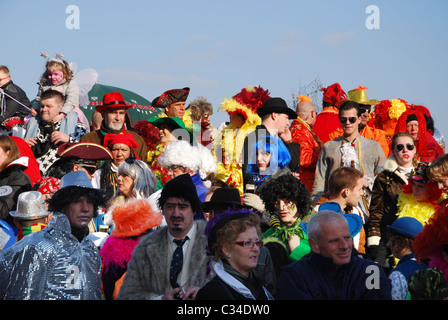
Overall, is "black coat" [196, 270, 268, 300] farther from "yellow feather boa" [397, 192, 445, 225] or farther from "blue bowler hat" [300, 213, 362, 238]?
"yellow feather boa" [397, 192, 445, 225]

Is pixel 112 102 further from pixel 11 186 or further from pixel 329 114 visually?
pixel 329 114

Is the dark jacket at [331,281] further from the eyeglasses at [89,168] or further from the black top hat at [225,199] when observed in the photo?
the eyeglasses at [89,168]

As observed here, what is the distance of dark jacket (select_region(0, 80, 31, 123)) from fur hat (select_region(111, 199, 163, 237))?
4823 mm

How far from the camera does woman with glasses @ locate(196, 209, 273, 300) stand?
13.2 feet

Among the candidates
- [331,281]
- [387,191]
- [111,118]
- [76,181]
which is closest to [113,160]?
[111,118]

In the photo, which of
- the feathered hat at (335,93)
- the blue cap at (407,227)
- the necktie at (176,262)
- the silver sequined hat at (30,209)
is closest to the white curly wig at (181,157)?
the silver sequined hat at (30,209)

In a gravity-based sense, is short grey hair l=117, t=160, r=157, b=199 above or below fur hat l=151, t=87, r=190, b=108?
below

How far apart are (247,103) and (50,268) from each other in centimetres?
508

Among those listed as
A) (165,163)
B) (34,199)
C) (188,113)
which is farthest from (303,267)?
(188,113)

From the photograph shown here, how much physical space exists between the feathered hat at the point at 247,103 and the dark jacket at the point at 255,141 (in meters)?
0.98

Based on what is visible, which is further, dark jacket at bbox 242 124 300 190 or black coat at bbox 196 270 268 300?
dark jacket at bbox 242 124 300 190

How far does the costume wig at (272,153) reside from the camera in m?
7.16

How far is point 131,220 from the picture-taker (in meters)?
5.45

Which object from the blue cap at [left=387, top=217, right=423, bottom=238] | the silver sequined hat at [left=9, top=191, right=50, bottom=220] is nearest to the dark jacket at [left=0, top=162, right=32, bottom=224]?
the silver sequined hat at [left=9, top=191, right=50, bottom=220]
